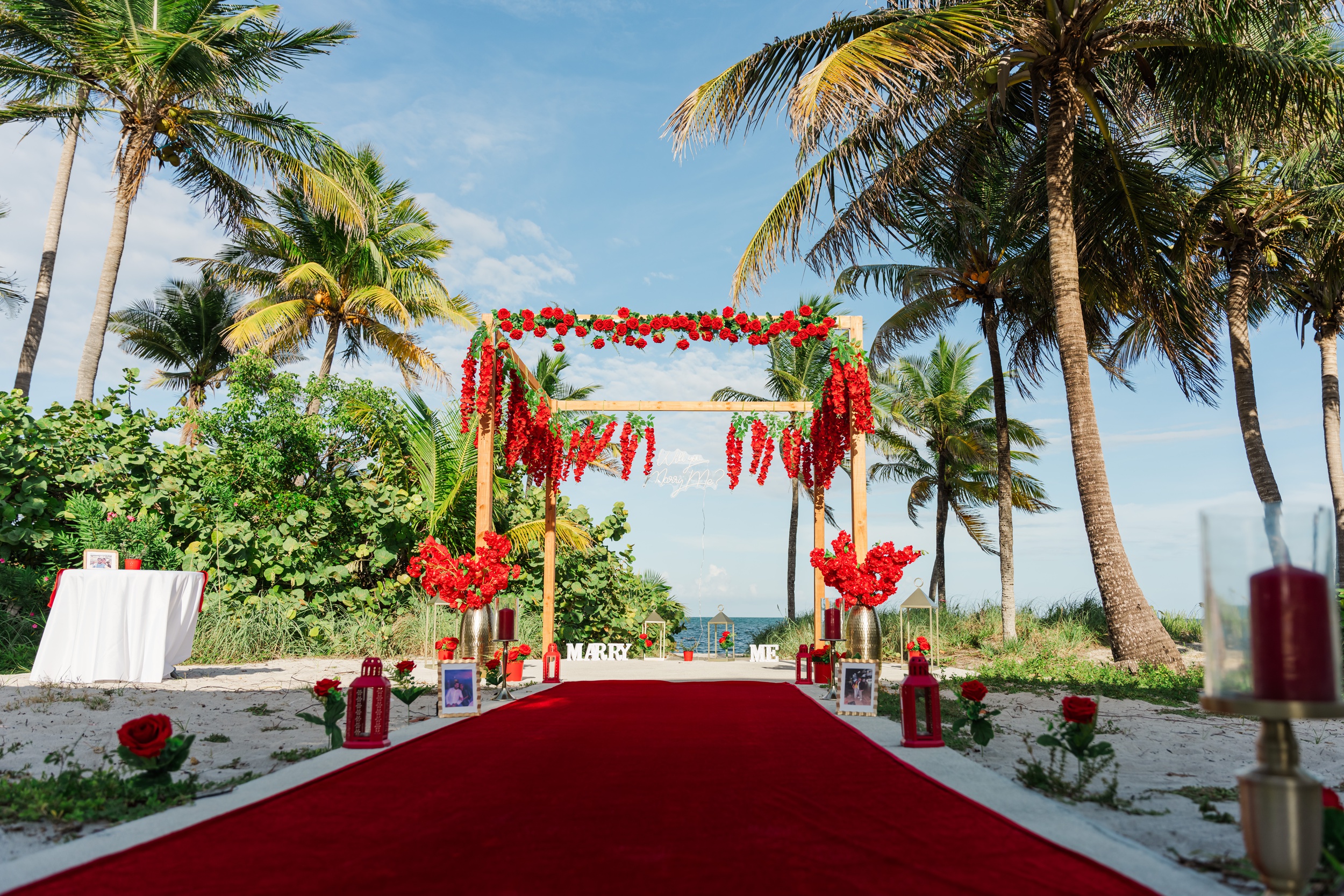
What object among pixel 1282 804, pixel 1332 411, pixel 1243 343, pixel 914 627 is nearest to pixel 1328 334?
pixel 1332 411

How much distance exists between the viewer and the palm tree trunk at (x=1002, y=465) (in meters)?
14.0

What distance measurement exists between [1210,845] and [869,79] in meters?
7.47

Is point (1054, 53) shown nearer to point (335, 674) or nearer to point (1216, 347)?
point (1216, 347)

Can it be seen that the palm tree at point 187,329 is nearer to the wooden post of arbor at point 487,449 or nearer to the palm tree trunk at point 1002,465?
the wooden post of arbor at point 487,449

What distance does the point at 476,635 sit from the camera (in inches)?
283

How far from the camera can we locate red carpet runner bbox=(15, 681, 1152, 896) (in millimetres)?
2328

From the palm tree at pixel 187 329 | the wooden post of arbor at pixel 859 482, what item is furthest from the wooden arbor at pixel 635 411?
the palm tree at pixel 187 329

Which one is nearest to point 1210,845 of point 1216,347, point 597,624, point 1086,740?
point 1086,740

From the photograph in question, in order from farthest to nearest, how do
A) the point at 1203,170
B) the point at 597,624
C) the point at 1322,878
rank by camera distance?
the point at 597,624 → the point at 1203,170 → the point at 1322,878

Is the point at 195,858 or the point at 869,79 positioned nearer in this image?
the point at 195,858

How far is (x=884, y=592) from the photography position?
7270 millimetres

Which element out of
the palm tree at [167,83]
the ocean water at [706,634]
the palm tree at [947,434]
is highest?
the palm tree at [167,83]

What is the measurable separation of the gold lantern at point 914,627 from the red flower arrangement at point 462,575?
19.0 ft

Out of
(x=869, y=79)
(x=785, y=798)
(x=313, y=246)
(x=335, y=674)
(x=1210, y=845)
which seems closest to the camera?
(x=1210, y=845)
